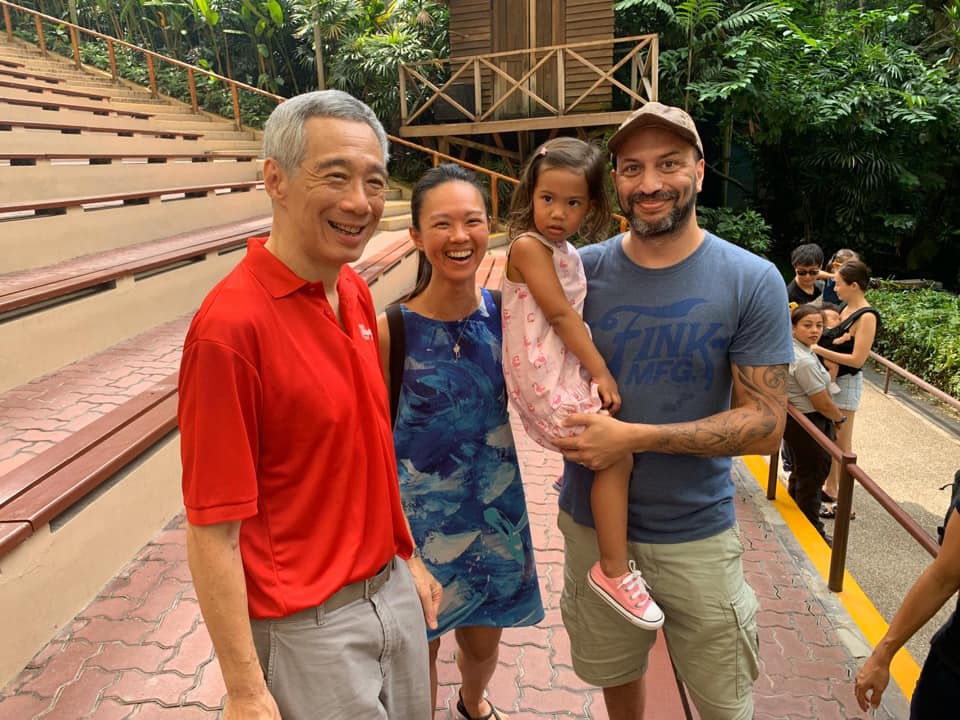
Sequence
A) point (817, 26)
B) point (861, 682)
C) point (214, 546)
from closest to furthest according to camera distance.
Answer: point (214, 546) → point (861, 682) → point (817, 26)

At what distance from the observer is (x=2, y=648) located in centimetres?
224

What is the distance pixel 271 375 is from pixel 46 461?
2135 millimetres

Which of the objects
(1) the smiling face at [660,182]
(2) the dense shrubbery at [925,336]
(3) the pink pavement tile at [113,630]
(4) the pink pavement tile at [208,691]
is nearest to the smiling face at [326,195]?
(1) the smiling face at [660,182]

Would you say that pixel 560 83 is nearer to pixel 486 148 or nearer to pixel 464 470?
pixel 486 148

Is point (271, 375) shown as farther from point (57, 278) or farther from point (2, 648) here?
point (57, 278)

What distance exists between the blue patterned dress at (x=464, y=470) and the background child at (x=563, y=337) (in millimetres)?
88

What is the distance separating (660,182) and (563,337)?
469mm

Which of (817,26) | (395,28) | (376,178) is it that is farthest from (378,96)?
(376,178)

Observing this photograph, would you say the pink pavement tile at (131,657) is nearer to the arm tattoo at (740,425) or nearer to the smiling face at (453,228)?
the smiling face at (453,228)

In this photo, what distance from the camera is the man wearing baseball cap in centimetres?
166

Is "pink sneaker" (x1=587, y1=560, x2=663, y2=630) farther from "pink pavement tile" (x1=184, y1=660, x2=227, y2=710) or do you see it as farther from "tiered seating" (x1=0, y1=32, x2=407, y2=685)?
"tiered seating" (x1=0, y1=32, x2=407, y2=685)

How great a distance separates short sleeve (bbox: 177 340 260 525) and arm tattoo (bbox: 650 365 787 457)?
101 cm

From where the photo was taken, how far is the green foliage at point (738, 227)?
1304 centimetres

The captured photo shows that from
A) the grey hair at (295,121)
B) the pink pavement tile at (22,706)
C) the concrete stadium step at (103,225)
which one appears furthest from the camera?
the concrete stadium step at (103,225)
